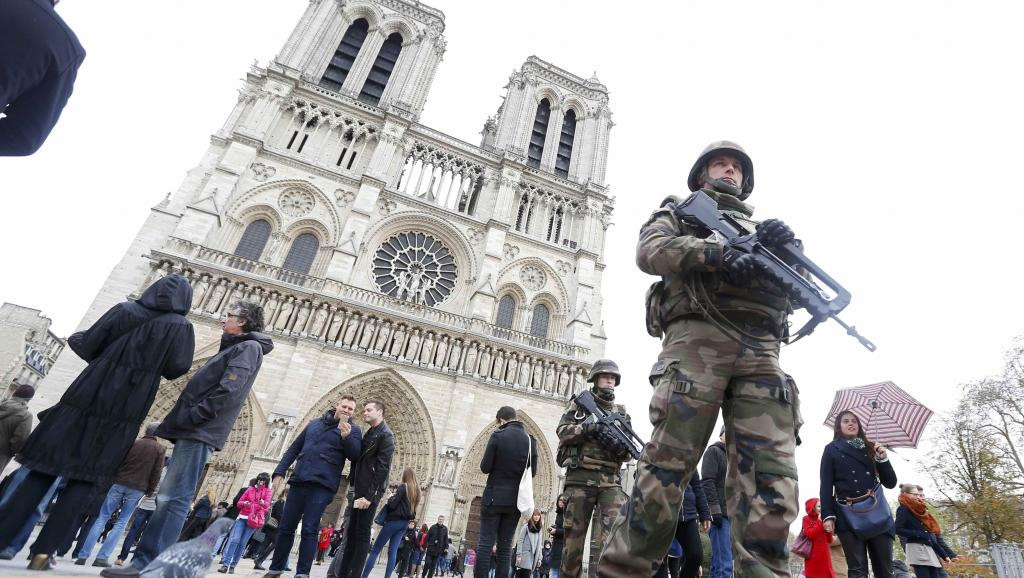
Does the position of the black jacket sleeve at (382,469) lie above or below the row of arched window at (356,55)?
below

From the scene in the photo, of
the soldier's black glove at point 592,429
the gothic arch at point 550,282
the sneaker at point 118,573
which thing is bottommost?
the sneaker at point 118,573

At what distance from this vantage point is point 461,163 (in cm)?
2081

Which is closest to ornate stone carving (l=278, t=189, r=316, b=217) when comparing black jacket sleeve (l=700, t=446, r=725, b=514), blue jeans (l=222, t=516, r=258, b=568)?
blue jeans (l=222, t=516, r=258, b=568)

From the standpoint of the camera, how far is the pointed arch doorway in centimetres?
1412

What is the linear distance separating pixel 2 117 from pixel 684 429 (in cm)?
277

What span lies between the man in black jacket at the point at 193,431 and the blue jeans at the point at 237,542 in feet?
11.9

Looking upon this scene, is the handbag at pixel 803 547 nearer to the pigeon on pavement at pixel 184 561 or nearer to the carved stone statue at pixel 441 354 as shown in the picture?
the pigeon on pavement at pixel 184 561

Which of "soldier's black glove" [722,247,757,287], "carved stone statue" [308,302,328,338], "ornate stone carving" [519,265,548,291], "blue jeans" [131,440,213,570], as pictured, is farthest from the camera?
"ornate stone carving" [519,265,548,291]

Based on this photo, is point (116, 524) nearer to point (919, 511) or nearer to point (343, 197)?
point (919, 511)

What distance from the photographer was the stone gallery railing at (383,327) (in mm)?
14156

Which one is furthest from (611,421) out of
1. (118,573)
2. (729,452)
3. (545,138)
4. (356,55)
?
(356,55)

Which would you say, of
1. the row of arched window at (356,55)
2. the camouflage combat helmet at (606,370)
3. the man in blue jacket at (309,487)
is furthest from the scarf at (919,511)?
the row of arched window at (356,55)

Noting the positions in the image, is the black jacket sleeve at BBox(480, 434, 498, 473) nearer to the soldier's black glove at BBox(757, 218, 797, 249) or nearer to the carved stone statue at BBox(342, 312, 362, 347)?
the soldier's black glove at BBox(757, 218, 797, 249)

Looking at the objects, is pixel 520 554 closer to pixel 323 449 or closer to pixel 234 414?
pixel 323 449
